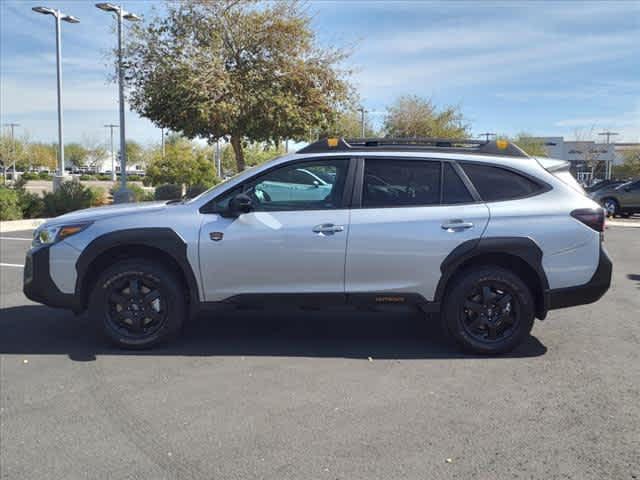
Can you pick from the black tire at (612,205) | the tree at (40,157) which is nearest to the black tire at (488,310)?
the black tire at (612,205)

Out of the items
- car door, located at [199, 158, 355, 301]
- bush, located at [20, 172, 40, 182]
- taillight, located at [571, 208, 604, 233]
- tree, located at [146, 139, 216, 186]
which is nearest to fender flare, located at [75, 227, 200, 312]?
car door, located at [199, 158, 355, 301]

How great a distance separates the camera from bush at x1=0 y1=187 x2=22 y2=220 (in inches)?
695

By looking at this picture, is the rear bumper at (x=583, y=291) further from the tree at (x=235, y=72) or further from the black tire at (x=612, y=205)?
the black tire at (x=612, y=205)

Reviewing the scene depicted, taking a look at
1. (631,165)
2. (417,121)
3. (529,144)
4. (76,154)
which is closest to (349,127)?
(417,121)

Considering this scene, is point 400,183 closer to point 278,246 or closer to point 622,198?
point 278,246

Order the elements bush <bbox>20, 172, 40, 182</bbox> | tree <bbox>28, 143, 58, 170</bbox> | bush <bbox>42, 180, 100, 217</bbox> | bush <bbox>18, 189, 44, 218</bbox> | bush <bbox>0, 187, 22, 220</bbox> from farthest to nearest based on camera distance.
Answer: tree <bbox>28, 143, 58, 170</bbox> → bush <bbox>20, 172, 40, 182</bbox> → bush <bbox>42, 180, 100, 217</bbox> → bush <bbox>18, 189, 44, 218</bbox> → bush <bbox>0, 187, 22, 220</bbox>

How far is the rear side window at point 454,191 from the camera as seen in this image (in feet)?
16.8

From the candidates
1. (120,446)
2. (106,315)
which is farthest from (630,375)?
(106,315)

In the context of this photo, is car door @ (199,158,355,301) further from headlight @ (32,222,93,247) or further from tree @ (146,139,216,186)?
tree @ (146,139,216,186)

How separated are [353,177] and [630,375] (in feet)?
8.98

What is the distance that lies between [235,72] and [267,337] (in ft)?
45.7

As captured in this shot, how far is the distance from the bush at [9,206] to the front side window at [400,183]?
15.8 meters

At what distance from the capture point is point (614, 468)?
3.27 m

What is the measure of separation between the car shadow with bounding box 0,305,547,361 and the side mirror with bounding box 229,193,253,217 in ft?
4.10
